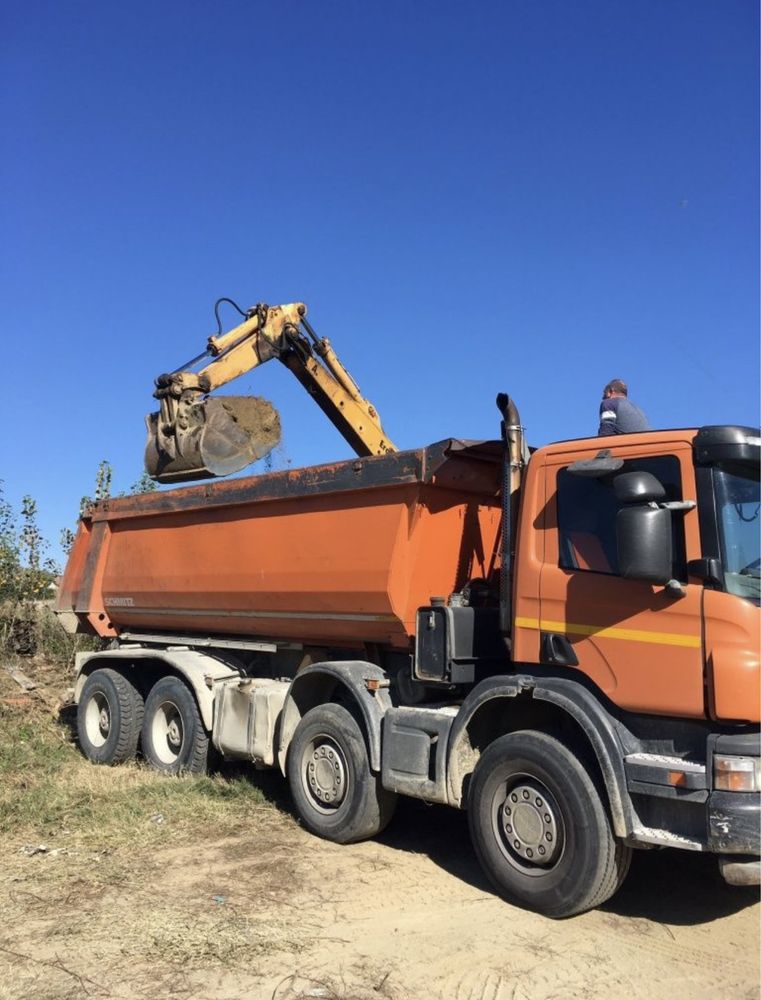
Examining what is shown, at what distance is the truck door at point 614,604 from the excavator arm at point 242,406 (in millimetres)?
4000

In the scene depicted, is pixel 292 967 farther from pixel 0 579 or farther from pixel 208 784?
pixel 0 579

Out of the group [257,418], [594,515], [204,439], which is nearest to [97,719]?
[204,439]

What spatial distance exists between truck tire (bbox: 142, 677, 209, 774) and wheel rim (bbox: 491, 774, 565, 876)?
12.8 ft

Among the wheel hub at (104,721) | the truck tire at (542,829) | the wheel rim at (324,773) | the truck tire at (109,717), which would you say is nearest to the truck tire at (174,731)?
the truck tire at (109,717)

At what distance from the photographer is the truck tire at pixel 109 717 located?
9.02m

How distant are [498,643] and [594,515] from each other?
1.44m

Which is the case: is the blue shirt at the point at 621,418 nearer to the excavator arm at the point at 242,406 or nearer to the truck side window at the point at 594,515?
the truck side window at the point at 594,515

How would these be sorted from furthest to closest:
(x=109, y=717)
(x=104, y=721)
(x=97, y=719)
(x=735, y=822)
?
(x=97, y=719) < (x=104, y=721) < (x=109, y=717) < (x=735, y=822)

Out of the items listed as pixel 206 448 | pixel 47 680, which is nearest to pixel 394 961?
pixel 206 448

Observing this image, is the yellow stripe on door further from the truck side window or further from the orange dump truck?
the truck side window

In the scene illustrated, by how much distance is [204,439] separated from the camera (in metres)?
8.06

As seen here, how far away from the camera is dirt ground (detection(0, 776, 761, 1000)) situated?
3.95m

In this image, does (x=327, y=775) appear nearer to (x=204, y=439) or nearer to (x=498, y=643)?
(x=498, y=643)

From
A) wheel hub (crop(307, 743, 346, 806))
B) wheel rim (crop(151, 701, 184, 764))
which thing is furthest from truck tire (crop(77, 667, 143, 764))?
wheel hub (crop(307, 743, 346, 806))
